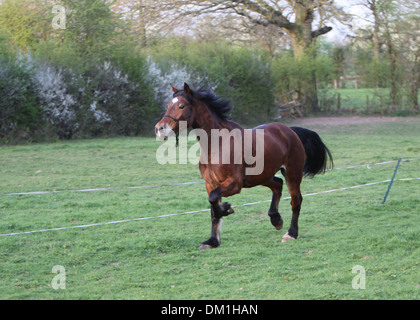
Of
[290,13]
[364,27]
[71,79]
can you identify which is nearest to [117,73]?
[71,79]

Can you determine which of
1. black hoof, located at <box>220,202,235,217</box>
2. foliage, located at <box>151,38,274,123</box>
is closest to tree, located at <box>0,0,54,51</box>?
foliage, located at <box>151,38,274,123</box>

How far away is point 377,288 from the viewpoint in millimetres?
4520

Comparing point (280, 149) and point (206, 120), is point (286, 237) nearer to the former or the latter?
point (280, 149)

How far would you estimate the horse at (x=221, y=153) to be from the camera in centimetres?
585

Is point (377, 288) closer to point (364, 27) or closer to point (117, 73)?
point (117, 73)

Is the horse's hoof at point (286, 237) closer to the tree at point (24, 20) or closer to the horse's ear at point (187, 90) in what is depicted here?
the horse's ear at point (187, 90)

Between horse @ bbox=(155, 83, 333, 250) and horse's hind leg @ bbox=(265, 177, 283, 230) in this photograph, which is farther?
horse's hind leg @ bbox=(265, 177, 283, 230)

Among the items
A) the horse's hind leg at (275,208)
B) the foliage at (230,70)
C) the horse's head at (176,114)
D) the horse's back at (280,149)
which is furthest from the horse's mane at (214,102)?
the foliage at (230,70)

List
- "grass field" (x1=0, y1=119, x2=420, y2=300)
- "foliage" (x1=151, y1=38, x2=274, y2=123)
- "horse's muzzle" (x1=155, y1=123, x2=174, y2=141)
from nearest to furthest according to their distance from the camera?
"grass field" (x1=0, y1=119, x2=420, y2=300) < "horse's muzzle" (x1=155, y1=123, x2=174, y2=141) < "foliage" (x1=151, y1=38, x2=274, y2=123)

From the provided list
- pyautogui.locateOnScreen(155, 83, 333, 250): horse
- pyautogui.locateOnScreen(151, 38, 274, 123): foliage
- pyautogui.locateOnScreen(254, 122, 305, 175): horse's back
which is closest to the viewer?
pyautogui.locateOnScreen(155, 83, 333, 250): horse

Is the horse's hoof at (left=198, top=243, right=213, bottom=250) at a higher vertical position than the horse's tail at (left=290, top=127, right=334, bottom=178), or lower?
lower

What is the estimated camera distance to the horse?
585cm

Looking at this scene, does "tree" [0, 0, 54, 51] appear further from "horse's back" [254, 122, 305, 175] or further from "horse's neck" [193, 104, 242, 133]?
"horse's neck" [193, 104, 242, 133]

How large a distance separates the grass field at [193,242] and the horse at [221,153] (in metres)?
0.47
